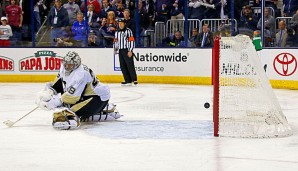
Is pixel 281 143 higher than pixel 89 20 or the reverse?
the reverse

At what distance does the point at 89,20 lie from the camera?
1486 cm

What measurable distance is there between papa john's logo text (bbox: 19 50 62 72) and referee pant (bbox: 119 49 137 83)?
1.73 metres

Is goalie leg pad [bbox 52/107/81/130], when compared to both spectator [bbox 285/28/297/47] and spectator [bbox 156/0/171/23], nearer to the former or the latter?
spectator [bbox 285/28/297/47]

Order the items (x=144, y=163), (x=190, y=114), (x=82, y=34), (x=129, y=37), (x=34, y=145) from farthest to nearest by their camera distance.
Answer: (x=82, y=34), (x=129, y=37), (x=190, y=114), (x=34, y=145), (x=144, y=163)

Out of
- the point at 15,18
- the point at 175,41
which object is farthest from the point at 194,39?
the point at 15,18

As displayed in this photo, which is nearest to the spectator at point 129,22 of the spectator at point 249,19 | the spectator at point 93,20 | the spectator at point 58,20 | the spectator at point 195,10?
the spectator at point 93,20

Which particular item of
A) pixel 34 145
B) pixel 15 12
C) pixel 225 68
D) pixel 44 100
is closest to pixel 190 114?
pixel 225 68

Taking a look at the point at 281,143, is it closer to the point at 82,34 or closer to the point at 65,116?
the point at 65,116

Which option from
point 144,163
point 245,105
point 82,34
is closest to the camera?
point 144,163

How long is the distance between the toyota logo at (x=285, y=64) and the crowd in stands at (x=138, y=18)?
368 millimetres

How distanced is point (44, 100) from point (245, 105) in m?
2.24

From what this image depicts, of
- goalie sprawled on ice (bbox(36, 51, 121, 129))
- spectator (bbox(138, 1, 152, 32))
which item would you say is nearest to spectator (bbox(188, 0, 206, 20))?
spectator (bbox(138, 1, 152, 32))

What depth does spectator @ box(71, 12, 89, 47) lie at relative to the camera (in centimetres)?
1473

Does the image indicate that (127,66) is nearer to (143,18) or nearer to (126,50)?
(126,50)
